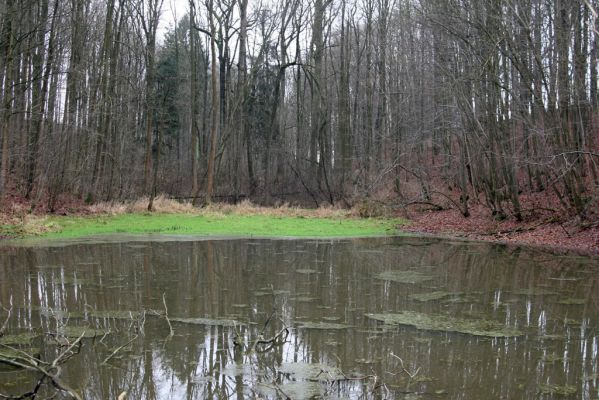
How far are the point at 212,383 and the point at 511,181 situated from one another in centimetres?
1733

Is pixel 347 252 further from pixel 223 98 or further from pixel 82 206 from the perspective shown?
pixel 223 98

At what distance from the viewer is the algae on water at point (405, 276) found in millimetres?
10883

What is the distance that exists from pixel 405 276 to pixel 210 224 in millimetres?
12444

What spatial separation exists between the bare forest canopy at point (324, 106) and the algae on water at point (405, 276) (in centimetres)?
531

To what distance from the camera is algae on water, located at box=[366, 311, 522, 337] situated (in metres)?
7.09

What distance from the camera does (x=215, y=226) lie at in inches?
858

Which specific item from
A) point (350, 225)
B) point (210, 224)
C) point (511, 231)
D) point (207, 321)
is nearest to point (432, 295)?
point (207, 321)

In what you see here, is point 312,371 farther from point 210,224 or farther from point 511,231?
point 210,224

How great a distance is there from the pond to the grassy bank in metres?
5.25

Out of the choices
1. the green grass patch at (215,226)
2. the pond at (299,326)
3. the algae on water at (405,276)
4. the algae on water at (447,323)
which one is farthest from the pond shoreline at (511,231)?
the algae on water at (447,323)

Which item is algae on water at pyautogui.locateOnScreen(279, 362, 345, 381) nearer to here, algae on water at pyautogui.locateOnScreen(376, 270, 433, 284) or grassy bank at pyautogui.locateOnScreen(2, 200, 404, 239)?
algae on water at pyautogui.locateOnScreen(376, 270, 433, 284)

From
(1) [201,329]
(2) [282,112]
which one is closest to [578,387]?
(1) [201,329]

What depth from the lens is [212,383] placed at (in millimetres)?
5102

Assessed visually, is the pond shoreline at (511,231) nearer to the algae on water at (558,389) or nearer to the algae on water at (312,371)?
the algae on water at (558,389)
